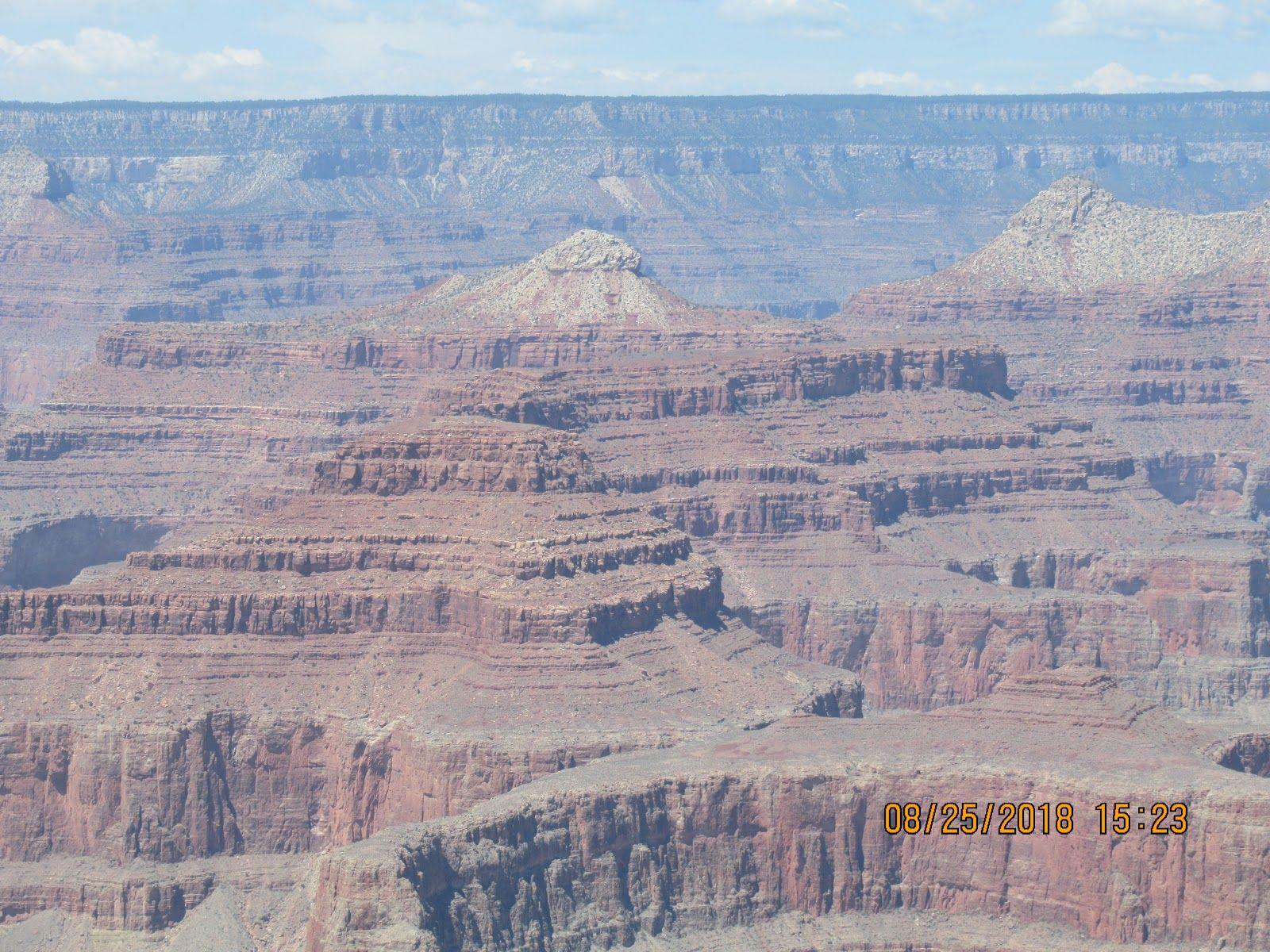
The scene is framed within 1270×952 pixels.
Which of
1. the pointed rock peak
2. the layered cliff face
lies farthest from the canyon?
the pointed rock peak

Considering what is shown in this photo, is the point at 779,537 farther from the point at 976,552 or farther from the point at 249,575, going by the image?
the point at 249,575

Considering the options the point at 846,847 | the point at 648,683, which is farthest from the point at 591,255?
the point at 846,847

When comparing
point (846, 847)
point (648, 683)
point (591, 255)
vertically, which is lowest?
point (846, 847)

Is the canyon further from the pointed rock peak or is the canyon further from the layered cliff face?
the pointed rock peak

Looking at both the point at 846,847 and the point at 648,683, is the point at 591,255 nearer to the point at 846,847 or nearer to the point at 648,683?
the point at 648,683

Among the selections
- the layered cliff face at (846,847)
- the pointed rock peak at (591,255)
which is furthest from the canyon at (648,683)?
the pointed rock peak at (591,255)
